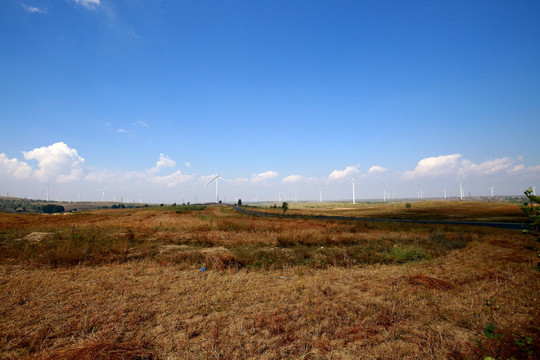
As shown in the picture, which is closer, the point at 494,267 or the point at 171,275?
the point at 171,275

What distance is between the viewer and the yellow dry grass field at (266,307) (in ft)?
16.0

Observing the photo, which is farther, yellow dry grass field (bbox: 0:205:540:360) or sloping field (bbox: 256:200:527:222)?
sloping field (bbox: 256:200:527:222)

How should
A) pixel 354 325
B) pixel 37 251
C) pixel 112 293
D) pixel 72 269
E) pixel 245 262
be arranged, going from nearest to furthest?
1. pixel 354 325
2. pixel 112 293
3. pixel 72 269
4. pixel 245 262
5. pixel 37 251

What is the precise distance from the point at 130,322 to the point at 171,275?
3.83 m

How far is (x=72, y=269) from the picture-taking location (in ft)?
34.6

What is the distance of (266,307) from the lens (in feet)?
22.4

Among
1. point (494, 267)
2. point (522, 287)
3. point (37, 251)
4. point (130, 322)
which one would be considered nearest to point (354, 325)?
point (130, 322)

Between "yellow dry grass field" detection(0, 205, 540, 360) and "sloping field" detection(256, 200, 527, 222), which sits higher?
"yellow dry grass field" detection(0, 205, 540, 360)

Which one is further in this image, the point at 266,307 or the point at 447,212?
the point at 447,212

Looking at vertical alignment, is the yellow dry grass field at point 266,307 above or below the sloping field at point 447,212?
above

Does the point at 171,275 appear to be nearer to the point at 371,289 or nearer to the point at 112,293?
the point at 112,293

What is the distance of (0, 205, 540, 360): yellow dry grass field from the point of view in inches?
192

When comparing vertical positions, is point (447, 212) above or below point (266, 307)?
below

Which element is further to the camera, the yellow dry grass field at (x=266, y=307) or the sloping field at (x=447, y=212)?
the sloping field at (x=447, y=212)
